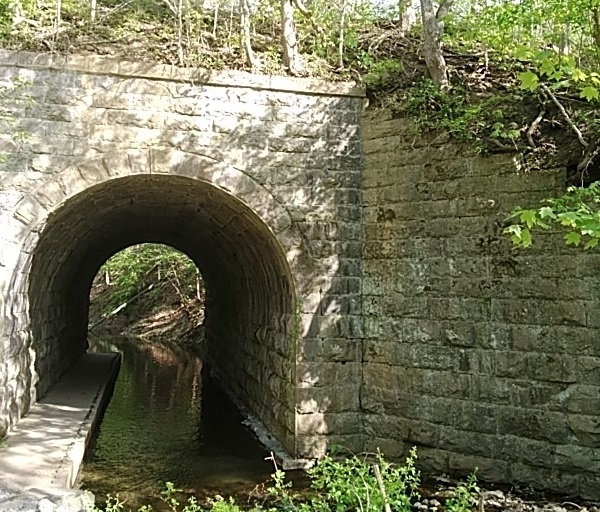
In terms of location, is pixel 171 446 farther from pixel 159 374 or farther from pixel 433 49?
pixel 159 374

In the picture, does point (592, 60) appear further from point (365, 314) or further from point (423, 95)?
point (365, 314)

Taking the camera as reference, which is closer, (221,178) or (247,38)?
(221,178)

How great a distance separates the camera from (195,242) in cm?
1299

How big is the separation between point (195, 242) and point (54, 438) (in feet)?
22.9

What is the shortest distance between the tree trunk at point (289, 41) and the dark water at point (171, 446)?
4494 mm

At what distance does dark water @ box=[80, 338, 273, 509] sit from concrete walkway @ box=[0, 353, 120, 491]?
308 mm

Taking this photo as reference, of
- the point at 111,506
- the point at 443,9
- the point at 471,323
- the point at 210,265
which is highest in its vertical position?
the point at 443,9

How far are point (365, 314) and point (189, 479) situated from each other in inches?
99.8

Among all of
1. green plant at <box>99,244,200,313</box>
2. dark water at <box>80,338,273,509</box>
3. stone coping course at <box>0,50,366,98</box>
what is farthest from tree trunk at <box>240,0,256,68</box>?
green plant at <box>99,244,200,313</box>

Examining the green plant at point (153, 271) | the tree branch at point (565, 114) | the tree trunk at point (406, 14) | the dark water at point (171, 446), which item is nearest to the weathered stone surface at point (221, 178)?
the dark water at point (171, 446)

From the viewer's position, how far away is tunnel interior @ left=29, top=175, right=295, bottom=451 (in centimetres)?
698

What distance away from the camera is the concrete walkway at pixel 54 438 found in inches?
204

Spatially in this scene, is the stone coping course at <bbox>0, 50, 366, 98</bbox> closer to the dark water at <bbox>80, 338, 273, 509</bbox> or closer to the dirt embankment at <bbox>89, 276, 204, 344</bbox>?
the dark water at <bbox>80, 338, 273, 509</bbox>

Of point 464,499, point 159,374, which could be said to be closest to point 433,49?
point 464,499
